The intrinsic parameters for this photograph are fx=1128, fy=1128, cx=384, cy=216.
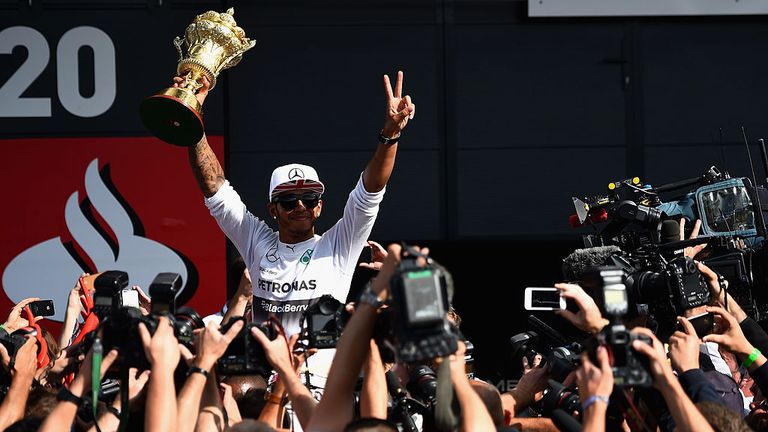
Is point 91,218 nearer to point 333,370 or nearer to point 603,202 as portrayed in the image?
point 603,202

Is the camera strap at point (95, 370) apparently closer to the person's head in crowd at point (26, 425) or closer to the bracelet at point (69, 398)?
the bracelet at point (69, 398)

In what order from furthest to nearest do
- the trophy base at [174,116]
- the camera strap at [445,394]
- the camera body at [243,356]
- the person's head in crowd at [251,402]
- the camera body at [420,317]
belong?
the trophy base at [174,116], the person's head in crowd at [251,402], the camera body at [243,356], the camera strap at [445,394], the camera body at [420,317]

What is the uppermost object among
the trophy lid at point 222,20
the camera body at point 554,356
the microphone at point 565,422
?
the trophy lid at point 222,20

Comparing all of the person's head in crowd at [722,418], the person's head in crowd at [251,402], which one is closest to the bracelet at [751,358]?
the person's head in crowd at [722,418]

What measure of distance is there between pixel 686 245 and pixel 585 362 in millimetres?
1434

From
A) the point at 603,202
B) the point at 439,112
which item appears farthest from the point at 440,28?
the point at 603,202

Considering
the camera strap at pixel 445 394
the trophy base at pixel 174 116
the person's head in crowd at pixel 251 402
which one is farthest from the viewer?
the trophy base at pixel 174 116

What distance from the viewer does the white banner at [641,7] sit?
21.5 ft

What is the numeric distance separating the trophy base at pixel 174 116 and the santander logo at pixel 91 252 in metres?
1.86

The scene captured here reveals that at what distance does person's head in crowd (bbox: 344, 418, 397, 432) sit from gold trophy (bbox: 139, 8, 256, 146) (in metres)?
1.91

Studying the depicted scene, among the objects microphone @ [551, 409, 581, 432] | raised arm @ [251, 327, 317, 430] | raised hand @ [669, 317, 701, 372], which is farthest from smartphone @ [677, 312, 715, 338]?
raised arm @ [251, 327, 317, 430]

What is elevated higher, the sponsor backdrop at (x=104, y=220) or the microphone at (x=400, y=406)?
the sponsor backdrop at (x=104, y=220)

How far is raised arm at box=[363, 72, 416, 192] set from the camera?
4320 mm

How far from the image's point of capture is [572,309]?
3.51 metres
